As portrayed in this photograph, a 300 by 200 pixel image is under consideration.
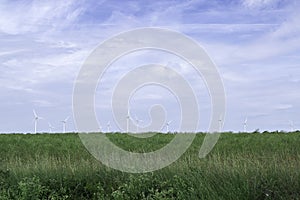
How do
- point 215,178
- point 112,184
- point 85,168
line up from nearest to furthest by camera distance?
point 215,178 < point 112,184 < point 85,168

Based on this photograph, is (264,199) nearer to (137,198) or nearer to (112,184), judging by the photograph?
(137,198)

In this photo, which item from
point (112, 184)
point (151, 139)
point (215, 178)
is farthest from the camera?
point (151, 139)

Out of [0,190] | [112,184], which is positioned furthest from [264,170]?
[0,190]

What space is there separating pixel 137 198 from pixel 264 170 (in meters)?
2.82

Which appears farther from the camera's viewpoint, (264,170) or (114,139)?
(114,139)

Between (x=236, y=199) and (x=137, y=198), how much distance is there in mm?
2257

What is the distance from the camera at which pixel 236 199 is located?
9180 millimetres

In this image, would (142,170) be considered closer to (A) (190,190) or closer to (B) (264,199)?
(A) (190,190)

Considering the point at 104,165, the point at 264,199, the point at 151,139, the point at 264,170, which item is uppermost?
the point at 151,139

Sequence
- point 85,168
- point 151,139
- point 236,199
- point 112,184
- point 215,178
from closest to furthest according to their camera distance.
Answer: point 236,199 < point 215,178 < point 112,184 < point 85,168 < point 151,139

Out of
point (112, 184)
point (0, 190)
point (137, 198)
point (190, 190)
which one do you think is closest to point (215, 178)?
point (190, 190)

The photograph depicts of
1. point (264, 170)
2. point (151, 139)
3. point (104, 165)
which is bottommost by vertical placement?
point (264, 170)

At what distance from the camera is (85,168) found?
1261cm

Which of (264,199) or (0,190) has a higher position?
(0,190)
